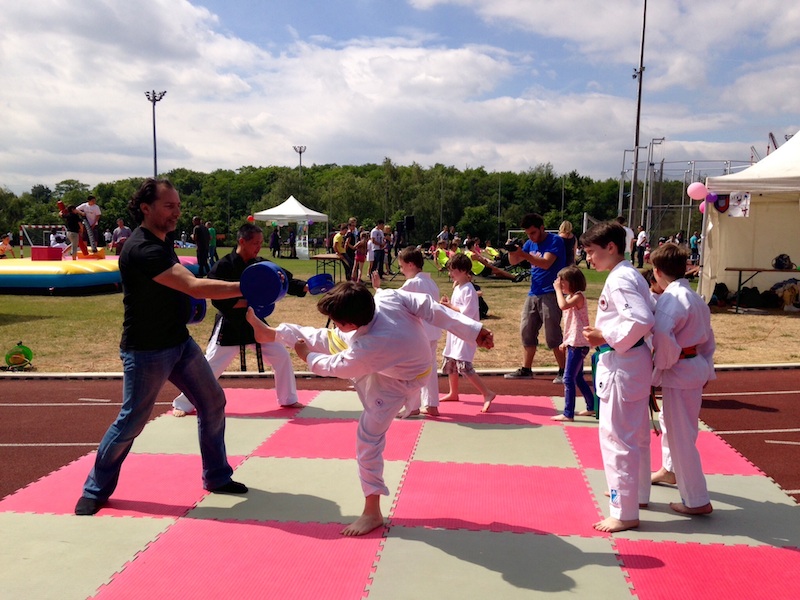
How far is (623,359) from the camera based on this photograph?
398 cm

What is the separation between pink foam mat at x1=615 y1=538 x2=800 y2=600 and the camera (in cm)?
336

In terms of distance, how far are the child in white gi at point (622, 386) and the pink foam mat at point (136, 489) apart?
107 inches

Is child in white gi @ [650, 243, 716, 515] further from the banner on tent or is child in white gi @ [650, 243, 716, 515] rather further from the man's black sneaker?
the banner on tent

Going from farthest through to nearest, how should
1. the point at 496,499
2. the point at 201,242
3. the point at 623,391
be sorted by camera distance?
the point at 201,242
the point at 496,499
the point at 623,391

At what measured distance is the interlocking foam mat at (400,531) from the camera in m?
3.44

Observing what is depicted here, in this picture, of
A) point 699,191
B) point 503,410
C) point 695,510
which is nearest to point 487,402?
point 503,410

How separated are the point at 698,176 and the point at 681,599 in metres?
19.8

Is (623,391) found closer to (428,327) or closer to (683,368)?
(683,368)

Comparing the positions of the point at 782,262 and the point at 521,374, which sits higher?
the point at 782,262

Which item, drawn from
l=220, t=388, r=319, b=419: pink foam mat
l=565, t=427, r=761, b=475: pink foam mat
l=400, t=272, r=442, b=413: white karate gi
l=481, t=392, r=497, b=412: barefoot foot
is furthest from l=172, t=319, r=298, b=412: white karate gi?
l=565, t=427, r=761, b=475: pink foam mat

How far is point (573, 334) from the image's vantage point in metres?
6.52

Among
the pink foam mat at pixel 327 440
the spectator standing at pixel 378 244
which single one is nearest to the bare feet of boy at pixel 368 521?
the pink foam mat at pixel 327 440

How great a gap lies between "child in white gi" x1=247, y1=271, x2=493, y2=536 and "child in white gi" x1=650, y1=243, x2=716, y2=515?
3.54 ft

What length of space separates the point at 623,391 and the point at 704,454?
2.19 m
